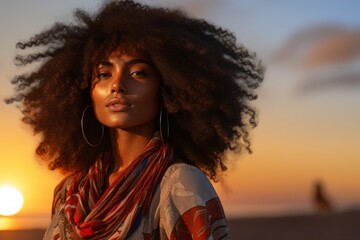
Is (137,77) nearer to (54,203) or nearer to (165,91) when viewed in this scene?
(165,91)

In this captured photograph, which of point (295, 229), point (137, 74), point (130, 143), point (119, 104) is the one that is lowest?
point (130, 143)

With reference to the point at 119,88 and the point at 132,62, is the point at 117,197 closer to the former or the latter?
the point at 119,88

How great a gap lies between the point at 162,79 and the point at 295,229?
14.6 m

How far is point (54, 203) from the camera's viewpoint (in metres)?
5.52

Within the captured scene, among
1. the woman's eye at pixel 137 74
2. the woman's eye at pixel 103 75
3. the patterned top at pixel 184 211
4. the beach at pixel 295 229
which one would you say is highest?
the beach at pixel 295 229

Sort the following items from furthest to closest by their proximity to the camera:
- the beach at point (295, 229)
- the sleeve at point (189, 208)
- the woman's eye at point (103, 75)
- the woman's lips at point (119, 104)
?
1. the beach at point (295, 229)
2. the woman's eye at point (103, 75)
3. the woman's lips at point (119, 104)
4. the sleeve at point (189, 208)

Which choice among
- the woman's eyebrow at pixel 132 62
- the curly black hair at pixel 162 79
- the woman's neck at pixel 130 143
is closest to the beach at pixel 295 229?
the curly black hair at pixel 162 79

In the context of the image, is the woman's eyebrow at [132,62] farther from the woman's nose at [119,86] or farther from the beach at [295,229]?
the beach at [295,229]

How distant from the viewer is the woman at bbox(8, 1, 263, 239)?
16.2 ft

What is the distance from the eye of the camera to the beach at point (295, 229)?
1771cm

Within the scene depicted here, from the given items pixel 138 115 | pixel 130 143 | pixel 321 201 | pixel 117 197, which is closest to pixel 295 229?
pixel 321 201

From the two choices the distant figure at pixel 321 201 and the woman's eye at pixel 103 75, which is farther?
the distant figure at pixel 321 201

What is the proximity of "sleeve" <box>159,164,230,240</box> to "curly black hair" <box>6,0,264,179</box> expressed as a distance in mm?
379

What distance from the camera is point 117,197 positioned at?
16.4ft
